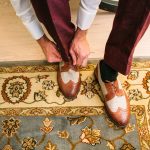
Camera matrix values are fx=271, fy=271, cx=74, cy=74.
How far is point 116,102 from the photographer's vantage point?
1.06 m

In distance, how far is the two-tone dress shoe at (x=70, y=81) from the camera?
1.11 meters

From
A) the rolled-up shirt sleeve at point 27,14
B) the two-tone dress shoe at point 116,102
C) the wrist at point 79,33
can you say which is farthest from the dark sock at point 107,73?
the rolled-up shirt sleeve at point 27,14

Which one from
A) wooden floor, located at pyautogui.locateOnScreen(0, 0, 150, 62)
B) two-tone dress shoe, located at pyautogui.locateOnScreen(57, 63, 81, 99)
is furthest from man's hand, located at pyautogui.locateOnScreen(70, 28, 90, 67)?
wooden floor, located at pyautogui.locateOnScreen(0, 0, 150, 62)

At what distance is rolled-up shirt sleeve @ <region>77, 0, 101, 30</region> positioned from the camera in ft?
2.53

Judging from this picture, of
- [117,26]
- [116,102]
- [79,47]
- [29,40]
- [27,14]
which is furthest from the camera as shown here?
[29,40]

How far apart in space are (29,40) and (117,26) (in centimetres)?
65

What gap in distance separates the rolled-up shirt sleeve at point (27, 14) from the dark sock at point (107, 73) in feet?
0.84

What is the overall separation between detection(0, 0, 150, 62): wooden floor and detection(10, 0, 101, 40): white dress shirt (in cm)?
35

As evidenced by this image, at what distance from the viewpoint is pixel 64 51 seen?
3.03ft

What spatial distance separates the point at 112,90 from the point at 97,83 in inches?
4.5

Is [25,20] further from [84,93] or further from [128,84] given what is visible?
[128,84]

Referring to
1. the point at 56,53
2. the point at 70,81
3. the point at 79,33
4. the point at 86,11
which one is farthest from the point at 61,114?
the point at 86,11

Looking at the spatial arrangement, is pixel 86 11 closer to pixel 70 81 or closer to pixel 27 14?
pixel 27 14

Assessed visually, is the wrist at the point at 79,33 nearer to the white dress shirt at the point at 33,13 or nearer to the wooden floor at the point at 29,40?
the white dress shirt at the point at 33,13
